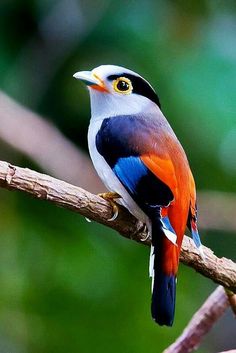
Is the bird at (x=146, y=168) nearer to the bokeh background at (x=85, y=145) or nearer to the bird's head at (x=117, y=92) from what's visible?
the bird's head at (x=117, y=92)

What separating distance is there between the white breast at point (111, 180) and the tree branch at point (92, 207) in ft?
0.07

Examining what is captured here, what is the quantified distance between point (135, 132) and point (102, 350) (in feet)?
3.29

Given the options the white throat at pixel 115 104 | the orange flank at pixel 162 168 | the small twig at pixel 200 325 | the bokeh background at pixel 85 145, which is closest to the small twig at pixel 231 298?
the small twig at pixel 200 325

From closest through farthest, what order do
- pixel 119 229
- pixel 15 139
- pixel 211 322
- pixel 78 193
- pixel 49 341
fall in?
pixel 78 193
pixel 119 229
pixel 211 322
pixel 49 341
pixel 15 139

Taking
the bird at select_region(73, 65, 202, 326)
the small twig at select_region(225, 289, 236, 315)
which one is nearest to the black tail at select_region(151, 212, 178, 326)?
the bird at select_region(73, 65, 202, 326)

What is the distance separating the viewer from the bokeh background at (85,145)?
286 centimetres

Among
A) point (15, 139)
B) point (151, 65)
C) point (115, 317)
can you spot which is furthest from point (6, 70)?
point (115, 317)

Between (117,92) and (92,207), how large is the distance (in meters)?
0.39

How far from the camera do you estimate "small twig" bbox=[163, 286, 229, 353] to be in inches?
86.5

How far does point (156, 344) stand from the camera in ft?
9.50

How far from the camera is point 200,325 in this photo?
2221 millimetres

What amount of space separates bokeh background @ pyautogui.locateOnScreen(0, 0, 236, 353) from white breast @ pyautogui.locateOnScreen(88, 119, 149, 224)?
2.57ft

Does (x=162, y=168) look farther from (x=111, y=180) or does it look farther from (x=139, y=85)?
(x=139, y=85)

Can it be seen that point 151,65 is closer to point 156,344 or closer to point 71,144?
point 71,144
